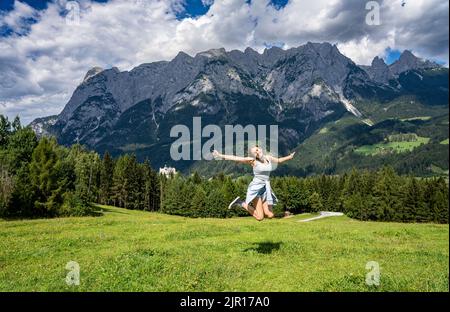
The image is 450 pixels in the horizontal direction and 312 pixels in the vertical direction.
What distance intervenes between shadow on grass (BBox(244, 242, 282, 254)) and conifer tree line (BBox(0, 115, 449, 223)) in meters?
49.3

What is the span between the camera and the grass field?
1299 centimetres

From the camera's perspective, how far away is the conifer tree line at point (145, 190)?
61.3m

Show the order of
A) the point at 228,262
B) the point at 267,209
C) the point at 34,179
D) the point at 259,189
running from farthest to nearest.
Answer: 1. the point at 34,179
2. the point at 267,209
3. the point at 259,189
4. the point at 228,262

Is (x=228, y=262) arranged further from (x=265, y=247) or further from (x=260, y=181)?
(x=265, y=247)

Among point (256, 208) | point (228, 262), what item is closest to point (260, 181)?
point (256, 208)

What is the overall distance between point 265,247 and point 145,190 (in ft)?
377

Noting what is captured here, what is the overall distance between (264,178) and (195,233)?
11302 mm

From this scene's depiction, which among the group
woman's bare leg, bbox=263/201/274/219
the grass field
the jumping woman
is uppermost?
the jumping woman

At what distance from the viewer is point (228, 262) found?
16125mm

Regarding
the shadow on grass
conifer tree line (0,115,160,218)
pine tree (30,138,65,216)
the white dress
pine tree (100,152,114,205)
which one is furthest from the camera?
pine tree (100,152,114,205)

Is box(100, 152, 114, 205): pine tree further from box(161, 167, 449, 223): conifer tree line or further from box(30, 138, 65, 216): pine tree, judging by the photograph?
box(30, 138, 65, 216): pine tree

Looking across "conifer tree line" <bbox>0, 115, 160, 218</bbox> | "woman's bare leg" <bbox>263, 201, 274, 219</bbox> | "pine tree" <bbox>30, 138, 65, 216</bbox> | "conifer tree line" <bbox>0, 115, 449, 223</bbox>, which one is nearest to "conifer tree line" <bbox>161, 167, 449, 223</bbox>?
"conifer tree line" <bbox>0, 115, 449, 223</bbox>
